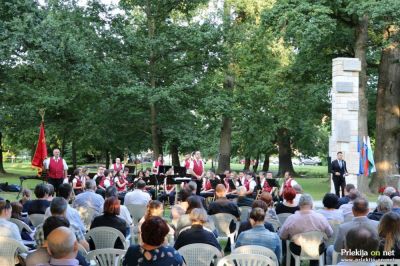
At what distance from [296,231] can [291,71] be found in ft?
65.2

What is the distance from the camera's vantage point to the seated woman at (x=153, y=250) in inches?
176

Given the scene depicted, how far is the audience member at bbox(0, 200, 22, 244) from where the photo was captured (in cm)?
613

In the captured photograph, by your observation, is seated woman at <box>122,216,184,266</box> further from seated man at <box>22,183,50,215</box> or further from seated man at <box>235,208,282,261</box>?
seated man at <box>22,183,50,215</box>

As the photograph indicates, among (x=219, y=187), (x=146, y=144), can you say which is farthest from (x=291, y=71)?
(x=219, y=187)

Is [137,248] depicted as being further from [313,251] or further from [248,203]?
[248,203]

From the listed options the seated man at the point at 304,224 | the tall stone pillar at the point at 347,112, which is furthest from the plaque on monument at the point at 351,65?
the seated man at the point at 304,224

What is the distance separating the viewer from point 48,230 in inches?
192

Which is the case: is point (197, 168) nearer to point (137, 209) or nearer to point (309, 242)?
point (137, 209)

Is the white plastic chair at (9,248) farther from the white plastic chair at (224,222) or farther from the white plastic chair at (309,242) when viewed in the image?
the white plastic chair at (224,222)

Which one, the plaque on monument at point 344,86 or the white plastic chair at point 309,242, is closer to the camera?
the white plastic chair at point 309,242

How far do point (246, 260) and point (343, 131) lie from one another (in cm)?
1434

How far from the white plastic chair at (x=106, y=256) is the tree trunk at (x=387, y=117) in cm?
1901

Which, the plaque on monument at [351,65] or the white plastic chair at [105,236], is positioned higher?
the plaque on monument at [351,65]

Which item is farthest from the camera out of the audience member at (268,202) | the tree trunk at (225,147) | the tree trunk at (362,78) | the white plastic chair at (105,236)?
the tree trunk at (225,147)
